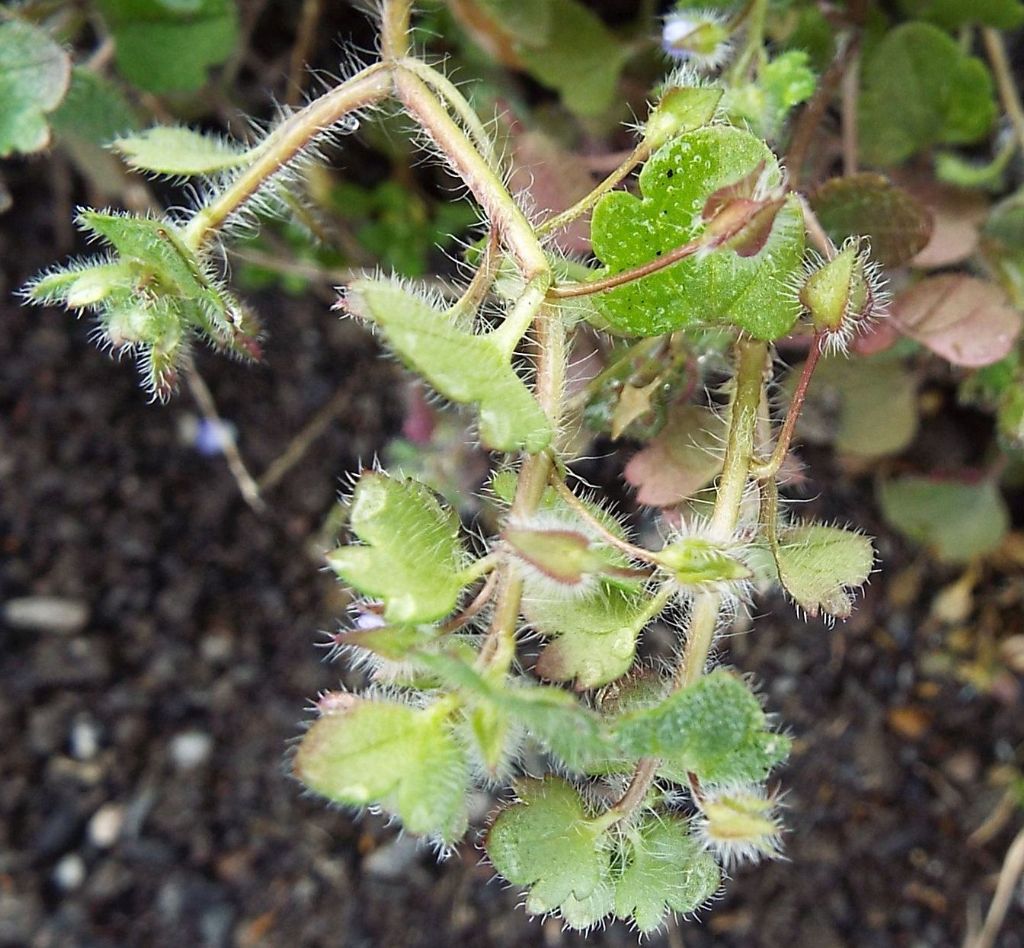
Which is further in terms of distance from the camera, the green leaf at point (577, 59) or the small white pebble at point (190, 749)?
the small white pebble at point (190, 749)

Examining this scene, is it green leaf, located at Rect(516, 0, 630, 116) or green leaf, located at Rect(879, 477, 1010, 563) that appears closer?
green leaf, located at Rect(516, 0, 630, 116)

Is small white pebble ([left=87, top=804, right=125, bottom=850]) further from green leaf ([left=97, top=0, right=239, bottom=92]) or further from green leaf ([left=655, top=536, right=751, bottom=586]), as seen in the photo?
green leaf ([left=655, top=536, right=751, bottom=586])

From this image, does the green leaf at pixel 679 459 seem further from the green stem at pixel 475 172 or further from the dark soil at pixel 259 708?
the dark soil at pixel 259 708

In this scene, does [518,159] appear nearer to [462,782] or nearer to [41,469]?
[462,782]

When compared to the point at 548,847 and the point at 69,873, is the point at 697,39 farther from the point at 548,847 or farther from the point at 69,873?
the point at 69,873

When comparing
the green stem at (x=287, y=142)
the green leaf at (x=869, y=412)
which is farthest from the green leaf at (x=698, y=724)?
the green leaf at (x=869, y=412)

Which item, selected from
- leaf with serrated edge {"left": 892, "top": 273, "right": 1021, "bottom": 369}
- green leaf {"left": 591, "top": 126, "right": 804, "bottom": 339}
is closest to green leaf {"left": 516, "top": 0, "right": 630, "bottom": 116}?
leaf with serrated edge {"left": 892, "top": 273, "right": 1021, "bottom": 369}

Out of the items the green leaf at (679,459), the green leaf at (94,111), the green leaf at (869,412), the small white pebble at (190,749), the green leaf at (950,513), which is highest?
the green leaf at (94,111)

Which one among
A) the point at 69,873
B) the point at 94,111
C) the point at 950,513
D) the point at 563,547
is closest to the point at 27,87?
the point at 94,111
